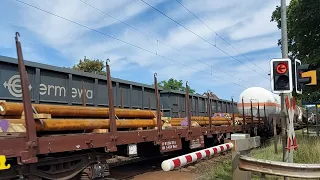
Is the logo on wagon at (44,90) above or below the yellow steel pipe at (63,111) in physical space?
above

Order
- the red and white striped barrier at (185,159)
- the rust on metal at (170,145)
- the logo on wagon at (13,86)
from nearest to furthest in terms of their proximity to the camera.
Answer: the red and white striped barrier at (185,159) → the logo on wagon at (13,86) → the rust on metal at (170,145)

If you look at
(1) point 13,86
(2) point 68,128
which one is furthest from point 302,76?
(1) point 13,86

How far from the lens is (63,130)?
5.81m

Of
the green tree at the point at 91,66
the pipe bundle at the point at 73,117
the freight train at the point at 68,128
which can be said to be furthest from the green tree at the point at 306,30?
the green tree at the point at 91,66

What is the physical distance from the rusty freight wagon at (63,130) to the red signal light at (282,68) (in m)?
3.02

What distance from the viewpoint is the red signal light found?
6914 mm

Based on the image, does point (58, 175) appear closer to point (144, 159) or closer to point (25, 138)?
point (25, 138)

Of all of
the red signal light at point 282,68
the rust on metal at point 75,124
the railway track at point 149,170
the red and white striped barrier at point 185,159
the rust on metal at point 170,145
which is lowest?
the railway track at point 149,170

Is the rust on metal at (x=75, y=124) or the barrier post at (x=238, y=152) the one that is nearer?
the rust on metal at (x=75, y=124)

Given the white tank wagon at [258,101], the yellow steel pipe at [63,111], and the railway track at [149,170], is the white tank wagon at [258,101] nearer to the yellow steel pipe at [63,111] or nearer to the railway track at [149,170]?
the railway track at [149,170]

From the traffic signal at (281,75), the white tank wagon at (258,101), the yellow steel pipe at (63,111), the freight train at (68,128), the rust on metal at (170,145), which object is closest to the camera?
the freight train at (68,128)

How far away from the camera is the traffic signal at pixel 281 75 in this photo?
6.89 meters

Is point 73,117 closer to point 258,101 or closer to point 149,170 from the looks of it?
point 149,170

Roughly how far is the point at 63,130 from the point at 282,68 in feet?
14.4
